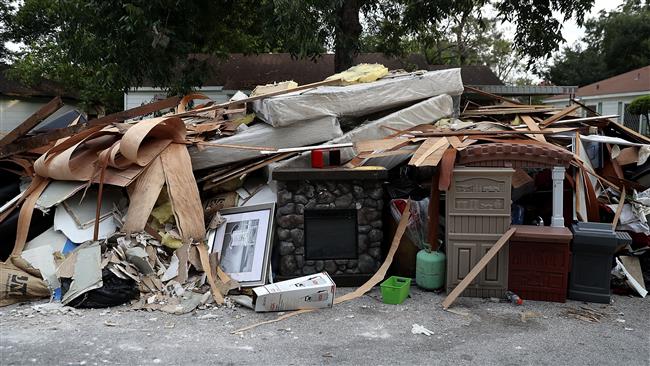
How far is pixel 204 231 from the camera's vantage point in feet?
20.7

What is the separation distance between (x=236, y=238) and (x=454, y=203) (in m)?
2.56

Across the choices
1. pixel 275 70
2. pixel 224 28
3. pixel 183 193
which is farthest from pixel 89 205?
pixel 275 70

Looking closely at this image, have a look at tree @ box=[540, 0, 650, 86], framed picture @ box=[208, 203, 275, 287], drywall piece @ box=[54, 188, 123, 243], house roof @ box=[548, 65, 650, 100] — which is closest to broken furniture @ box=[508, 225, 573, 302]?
framed picture @ box=[208, 203, 275, 287]

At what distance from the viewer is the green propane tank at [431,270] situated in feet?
19.4

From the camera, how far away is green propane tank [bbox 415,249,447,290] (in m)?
5.90

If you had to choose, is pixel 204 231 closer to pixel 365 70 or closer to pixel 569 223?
pixel 365 70

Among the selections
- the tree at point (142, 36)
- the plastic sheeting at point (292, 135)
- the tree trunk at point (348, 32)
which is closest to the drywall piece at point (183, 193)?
the plastic sheeting at point (292, 135)

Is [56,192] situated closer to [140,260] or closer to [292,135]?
[140,260]

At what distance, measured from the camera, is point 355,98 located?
7465mm

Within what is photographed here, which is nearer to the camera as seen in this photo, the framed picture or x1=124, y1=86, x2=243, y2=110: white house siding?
the framed picture

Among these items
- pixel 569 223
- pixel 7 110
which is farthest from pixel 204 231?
pixel 7 110

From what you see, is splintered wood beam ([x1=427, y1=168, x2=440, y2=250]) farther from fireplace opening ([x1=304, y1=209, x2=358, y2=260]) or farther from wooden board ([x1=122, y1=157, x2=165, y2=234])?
wooden board ([x1=122, y1=157, x2=165, y2=234])

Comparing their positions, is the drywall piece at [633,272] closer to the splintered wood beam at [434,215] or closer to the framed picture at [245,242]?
the splintered wood beam at [434,215]

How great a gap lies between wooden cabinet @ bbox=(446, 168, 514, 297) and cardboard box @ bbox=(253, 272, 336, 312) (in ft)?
4.58
